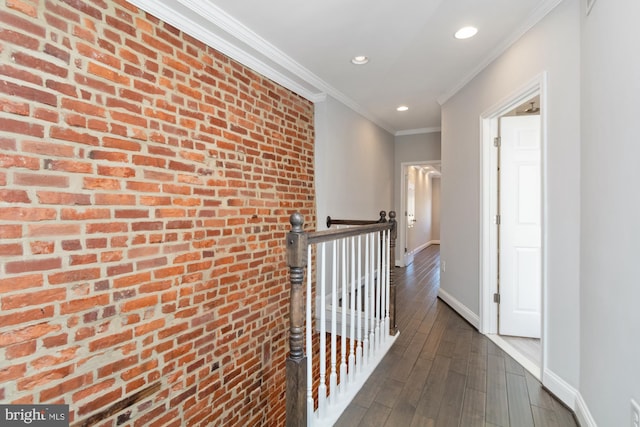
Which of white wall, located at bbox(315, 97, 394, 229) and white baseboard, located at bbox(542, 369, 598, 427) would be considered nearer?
white baseboard, located at bbox(542, 369, 598, 427)

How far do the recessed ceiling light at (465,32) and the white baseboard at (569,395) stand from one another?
2.48 meters

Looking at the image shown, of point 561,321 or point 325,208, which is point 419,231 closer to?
point 325,208

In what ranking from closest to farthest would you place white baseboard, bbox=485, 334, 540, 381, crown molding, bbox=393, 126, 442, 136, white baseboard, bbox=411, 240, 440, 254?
1. white baseboard, bbox=485, 334, 540, 381
2. crown molding, bbox=393, 126, 442, 136
3. white baseboard, bbox=411, 240, 440, 254

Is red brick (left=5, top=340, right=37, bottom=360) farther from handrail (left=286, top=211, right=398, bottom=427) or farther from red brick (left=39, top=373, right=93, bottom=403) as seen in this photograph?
handrail (left=286, top=211, right=398, bottom=427)

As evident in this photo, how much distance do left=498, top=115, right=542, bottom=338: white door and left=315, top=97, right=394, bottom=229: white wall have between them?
1.80 m

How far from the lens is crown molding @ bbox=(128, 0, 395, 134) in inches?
74.2

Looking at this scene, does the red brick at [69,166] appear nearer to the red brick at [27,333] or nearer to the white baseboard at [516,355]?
the red brick at [27,333]

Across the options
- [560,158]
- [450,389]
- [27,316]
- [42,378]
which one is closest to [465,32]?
[560,158]

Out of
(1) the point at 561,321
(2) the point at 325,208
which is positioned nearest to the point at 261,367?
(2) the point at 325,208

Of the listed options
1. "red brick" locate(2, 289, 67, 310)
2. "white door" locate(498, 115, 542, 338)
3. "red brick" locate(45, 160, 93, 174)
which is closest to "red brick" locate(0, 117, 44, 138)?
"red brick" locate(45, 160, 93, 174)

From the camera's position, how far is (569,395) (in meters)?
1.78

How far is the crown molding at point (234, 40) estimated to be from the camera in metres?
1.88

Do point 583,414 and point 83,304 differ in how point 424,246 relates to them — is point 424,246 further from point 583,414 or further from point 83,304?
point 83,304

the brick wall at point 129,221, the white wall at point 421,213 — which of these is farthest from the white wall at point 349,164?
the white wall at point 421,213
